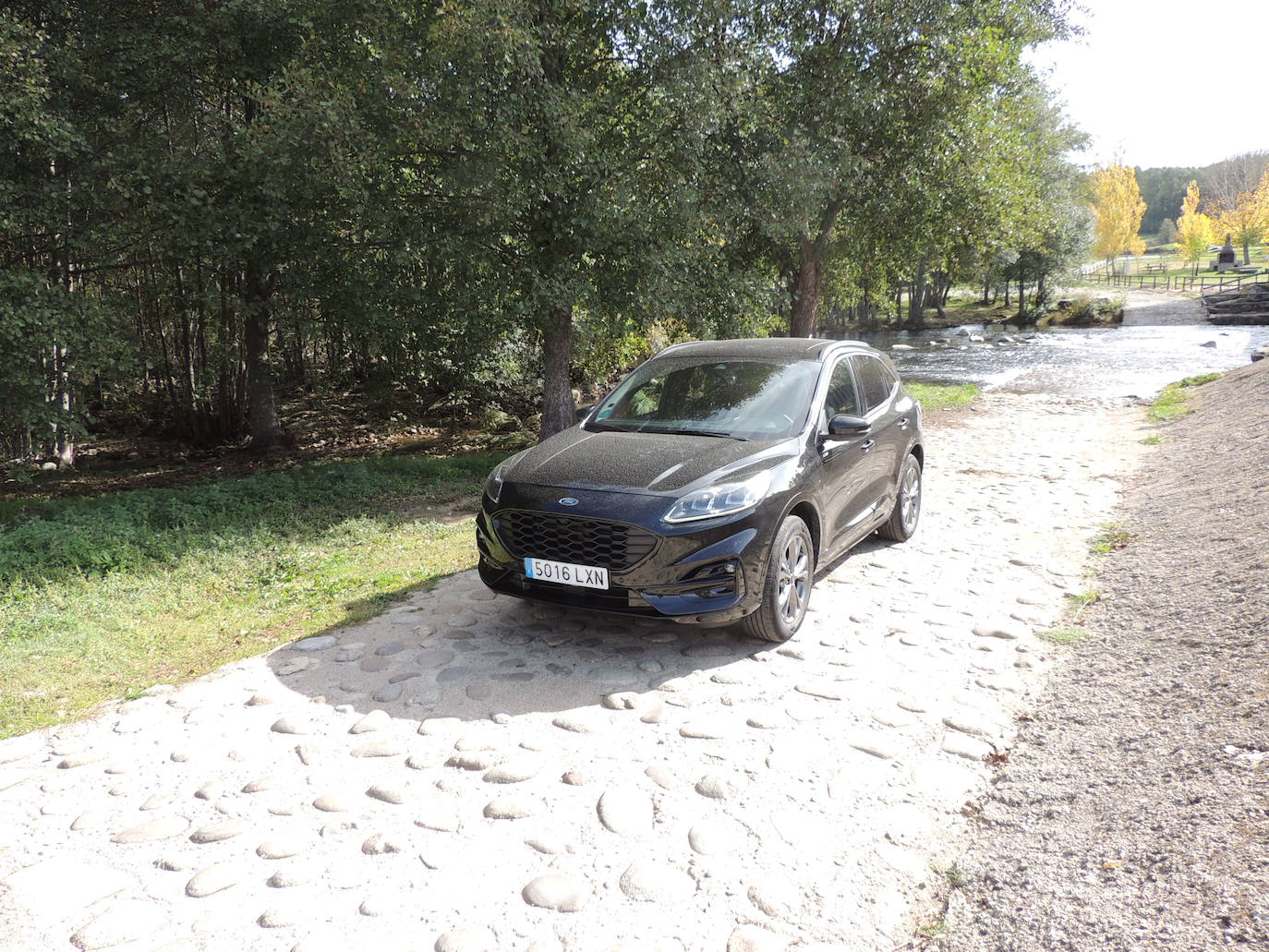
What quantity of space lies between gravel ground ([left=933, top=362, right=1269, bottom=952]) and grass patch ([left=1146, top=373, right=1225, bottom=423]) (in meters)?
9.74

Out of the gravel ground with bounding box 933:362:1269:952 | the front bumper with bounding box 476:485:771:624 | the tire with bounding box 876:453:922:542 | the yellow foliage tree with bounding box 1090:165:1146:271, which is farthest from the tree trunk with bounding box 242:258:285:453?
the yellow foliage tree with bounding box 1090:165:1146:271

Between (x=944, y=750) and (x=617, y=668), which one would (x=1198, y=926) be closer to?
(x=944, y=750)

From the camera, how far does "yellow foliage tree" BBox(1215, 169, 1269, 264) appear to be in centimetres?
6300

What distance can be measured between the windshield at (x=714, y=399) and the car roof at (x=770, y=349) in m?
0.12

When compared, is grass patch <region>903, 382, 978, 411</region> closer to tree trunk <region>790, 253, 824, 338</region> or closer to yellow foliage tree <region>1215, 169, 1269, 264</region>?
tree trunk <region>790, 253, 824, 338</region>

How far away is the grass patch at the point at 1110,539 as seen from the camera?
7.11 metres

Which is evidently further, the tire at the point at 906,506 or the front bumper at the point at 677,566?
the tire at the point at 906,506

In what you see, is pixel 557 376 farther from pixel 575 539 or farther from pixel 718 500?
pixel 718 500

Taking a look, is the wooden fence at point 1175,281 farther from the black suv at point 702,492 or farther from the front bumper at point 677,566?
the front bumper at point 677,566

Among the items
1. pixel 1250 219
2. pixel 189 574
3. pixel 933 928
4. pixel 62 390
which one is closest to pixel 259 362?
pixel 62 390

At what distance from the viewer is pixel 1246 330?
40500mm

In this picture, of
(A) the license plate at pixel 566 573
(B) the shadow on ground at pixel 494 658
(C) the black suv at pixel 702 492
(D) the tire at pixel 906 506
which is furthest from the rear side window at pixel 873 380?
(A) the license plate at pixel 566 573

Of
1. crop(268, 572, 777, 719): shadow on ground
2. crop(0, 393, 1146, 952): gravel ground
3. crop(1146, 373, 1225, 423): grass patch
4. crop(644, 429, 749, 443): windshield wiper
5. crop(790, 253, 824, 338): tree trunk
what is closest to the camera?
crop(0, 393, 1146, 952): gravel ground

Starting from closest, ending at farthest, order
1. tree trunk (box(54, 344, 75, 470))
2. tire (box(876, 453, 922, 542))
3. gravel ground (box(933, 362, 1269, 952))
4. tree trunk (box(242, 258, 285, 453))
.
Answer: gravel ground (box(933, 362, 1269, 952)) < tire (box(876, 453, 922, 542)) < tree trunk (box(54, 344, 75, 470)) < tree trunk (box(242, 258, 285, 453))
